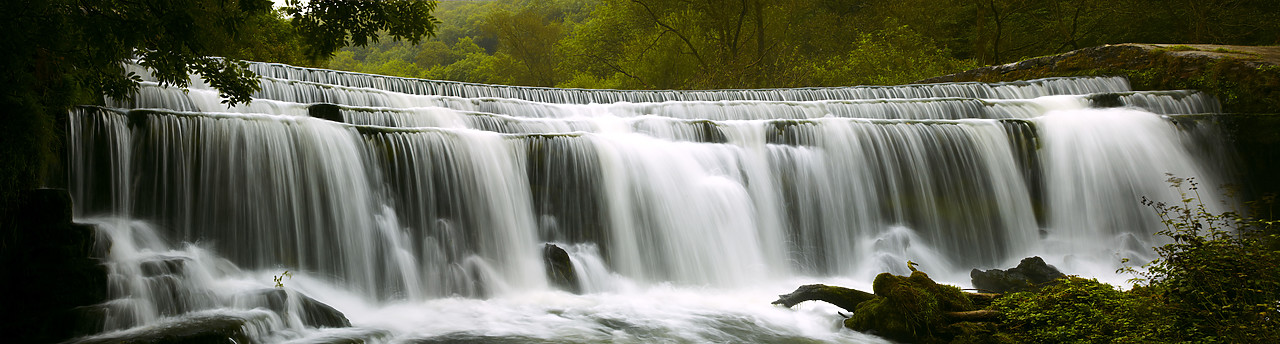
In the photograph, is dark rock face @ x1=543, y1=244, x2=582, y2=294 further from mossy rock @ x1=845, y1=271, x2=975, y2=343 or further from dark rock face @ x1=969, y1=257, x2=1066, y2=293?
dark rock face @ x1=969, y1=257, x2=1066, y2=293

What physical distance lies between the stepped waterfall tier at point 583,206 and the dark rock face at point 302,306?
0.04 m

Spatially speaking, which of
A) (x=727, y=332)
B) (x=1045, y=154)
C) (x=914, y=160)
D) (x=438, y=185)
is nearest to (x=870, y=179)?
(x=914, y=160)

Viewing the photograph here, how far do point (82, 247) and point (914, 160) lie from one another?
430 inches

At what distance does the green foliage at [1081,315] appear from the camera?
17.5 feet

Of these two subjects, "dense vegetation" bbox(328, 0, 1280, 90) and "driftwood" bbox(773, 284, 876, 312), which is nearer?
"driftwood" bbox(773, 284, 876, 312)

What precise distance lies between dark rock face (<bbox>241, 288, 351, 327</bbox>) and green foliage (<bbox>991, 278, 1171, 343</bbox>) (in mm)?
6196

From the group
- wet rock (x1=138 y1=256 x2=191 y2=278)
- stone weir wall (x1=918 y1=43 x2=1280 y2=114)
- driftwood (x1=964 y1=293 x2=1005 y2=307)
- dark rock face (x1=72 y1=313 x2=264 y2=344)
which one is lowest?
driftwood (x1=964 y1=293 x2=1005 y2=307)

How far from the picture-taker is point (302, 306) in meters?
6.52

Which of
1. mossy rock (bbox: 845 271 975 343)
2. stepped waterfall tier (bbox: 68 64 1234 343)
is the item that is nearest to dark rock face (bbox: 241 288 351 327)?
stepped waterfall tier (bbox: 68 64 1234 343)

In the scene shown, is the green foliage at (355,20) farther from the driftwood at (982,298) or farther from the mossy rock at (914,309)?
the driftwood at (982,298)

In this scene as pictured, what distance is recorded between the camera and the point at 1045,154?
11852 millimetres

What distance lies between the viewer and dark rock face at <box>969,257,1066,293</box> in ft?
27.0

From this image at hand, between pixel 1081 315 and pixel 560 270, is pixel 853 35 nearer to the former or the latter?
pixel 560 270

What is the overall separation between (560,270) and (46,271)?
201 inches
